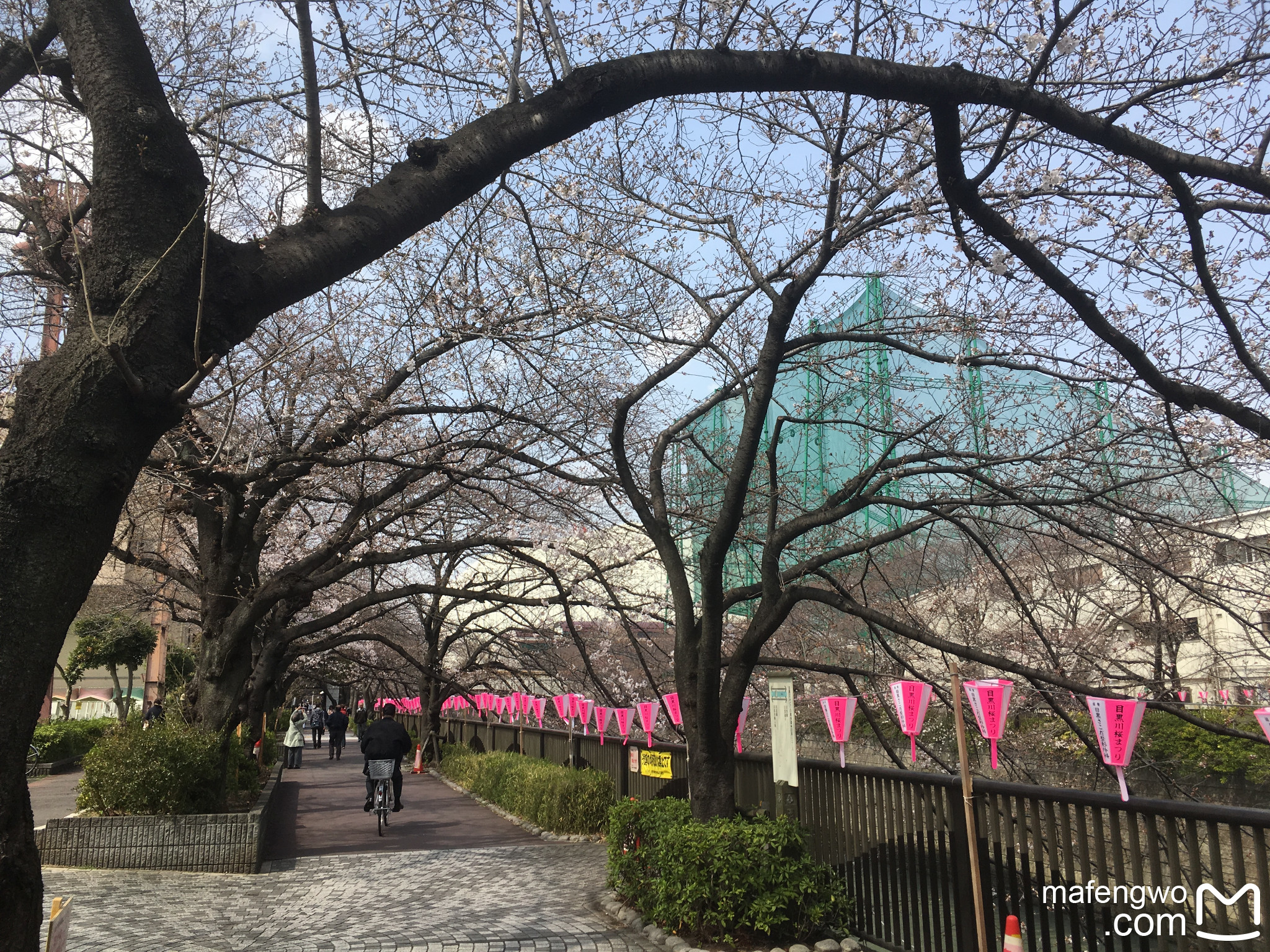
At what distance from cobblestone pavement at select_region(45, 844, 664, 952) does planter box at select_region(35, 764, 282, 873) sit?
17cm

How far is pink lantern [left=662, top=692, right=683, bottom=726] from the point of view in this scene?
9742 mm

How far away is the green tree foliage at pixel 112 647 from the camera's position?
2953cm

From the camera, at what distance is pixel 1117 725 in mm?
5180

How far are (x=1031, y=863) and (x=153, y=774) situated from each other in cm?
Result: 907

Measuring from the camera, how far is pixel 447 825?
13.8 meters

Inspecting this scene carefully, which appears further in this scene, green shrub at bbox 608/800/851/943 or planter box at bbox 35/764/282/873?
planter box at bbox 35/764/282/873

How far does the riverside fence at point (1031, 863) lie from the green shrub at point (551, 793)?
4.58 meters

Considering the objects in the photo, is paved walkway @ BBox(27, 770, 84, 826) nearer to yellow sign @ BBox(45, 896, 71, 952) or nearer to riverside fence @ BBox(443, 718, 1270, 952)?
yellow sign @ BBox(45, 896, 71, 952)

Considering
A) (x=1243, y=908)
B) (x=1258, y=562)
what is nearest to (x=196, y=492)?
(x=1243, y=908)

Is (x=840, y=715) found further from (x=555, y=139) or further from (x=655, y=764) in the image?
(x=555, y=139)

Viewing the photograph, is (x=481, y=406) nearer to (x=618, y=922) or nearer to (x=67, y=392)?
(x=618, y=922)

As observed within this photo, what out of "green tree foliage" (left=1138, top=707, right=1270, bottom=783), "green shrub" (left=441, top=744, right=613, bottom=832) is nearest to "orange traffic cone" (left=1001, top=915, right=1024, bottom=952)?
"green shrub" (left=441, top=744, right=613, bottom=832)

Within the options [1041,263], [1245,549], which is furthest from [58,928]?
[1245,549]

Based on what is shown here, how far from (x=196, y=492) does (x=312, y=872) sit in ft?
14.8
